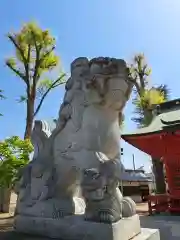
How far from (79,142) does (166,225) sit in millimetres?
3643

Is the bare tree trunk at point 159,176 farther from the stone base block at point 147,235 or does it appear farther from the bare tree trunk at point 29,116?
the stone base block at point 147,235

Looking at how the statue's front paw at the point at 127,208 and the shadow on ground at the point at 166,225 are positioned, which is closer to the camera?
the statue's front paw at the point at 127,208

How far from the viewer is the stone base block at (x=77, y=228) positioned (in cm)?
250

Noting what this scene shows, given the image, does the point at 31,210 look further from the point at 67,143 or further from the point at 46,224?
the point at 67,143

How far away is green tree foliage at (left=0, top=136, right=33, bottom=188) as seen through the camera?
6987 millimetres

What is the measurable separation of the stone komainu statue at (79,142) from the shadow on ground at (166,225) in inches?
118

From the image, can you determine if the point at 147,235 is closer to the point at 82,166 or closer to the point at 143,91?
the point at 82,166

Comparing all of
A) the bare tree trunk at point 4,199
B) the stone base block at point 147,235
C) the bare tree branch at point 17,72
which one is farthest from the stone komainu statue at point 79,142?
the bare tree branch at point 17,72

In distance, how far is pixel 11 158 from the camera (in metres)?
7.26

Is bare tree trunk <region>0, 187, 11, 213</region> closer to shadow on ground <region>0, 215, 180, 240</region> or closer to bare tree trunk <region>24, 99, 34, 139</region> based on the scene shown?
bare tree trunk <region>24, 99, 34, 139</region>

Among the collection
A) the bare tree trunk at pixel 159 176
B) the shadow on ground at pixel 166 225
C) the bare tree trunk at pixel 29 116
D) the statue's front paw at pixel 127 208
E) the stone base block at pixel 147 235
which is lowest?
the shadow on ground at pixel 166 225

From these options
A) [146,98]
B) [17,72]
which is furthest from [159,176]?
[17,72]

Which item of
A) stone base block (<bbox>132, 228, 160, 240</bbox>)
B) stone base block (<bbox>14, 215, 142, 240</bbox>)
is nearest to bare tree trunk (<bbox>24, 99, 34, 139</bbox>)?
stone base block (<bbox>14, 215, 142, 240</bbox>)

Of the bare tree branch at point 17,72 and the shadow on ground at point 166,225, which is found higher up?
the bare tree branch at point 17,72
